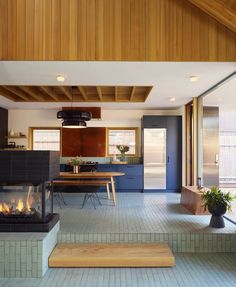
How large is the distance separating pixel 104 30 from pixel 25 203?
8.58 ft

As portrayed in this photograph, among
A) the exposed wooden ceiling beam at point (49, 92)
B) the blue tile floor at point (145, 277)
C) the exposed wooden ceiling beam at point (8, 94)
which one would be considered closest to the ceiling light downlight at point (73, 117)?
the exposed wooden ceiling beam at point (49, 92)

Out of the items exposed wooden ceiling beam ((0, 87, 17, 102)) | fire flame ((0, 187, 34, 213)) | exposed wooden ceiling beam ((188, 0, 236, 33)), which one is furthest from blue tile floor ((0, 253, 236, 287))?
exposed wooden ceiling beam ((0, 87, 17, 102))

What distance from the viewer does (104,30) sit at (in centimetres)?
374

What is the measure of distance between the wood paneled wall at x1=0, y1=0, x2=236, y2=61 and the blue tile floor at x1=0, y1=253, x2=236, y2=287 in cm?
264

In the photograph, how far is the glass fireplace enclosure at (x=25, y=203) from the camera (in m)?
3.65

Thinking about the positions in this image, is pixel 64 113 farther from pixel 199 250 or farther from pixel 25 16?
pixel 199 250

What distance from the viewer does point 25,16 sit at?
12.2ft

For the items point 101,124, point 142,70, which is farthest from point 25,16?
point 101,124

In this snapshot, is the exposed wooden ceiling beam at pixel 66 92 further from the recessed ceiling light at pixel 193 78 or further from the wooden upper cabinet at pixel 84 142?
the recessed ceiling light at pixel 193 78

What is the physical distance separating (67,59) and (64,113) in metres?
1.67

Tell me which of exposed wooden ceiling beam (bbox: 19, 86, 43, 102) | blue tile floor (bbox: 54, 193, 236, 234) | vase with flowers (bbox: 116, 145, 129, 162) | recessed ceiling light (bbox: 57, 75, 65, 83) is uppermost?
exposed wooden ceiling beam (bbox: 19, 86, 43, 102)

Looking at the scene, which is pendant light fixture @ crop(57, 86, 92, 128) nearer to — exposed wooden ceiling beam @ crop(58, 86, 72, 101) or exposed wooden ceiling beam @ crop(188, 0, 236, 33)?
exposed wooden ceiling beam @ crop(58, 86, 72, 101)

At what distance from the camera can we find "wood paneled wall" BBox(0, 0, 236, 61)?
12.2ft

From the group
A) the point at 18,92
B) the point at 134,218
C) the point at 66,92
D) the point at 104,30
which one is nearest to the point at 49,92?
the point at 66,92
